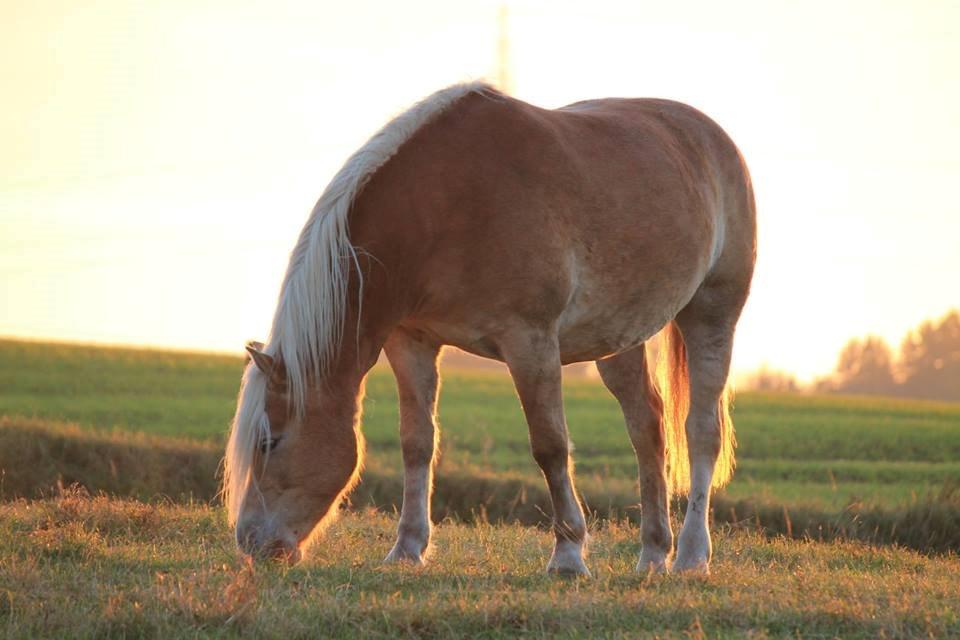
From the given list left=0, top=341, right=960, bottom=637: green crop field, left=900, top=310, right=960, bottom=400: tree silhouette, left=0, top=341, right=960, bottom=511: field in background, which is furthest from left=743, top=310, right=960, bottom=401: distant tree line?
left=0, top=341, right=960, bottom=637: green crop field

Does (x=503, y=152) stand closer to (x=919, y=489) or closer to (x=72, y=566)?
(x=72, y=566)

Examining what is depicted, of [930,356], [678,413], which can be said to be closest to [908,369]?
[930,356]

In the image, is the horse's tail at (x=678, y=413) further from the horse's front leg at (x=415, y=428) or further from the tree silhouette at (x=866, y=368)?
the tree silhouette at (x=866, y=368)

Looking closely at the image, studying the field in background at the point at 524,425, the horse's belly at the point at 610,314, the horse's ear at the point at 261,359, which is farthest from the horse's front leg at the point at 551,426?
the field in background at the point at 524,425

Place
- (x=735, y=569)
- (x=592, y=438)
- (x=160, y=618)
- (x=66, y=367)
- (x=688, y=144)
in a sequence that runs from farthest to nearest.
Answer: (x=66, y=367), (x=592, y=438), (x=688, y=144), (x=735, y=569), (x=160, y=618)

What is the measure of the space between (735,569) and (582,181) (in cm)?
231

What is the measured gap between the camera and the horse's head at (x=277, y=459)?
18.8 feet

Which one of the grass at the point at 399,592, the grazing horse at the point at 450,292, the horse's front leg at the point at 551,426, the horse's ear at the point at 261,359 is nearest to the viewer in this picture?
the grass at the point at 399,592

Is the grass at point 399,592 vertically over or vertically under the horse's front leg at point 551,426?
under

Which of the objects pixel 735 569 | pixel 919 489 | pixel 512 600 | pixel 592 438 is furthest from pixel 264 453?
pixel 592 438

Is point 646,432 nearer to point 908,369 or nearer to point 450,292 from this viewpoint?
point 450,292

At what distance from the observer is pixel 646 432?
7.28 m

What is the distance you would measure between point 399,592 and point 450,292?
1469mm

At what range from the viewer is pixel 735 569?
6.66 meters
